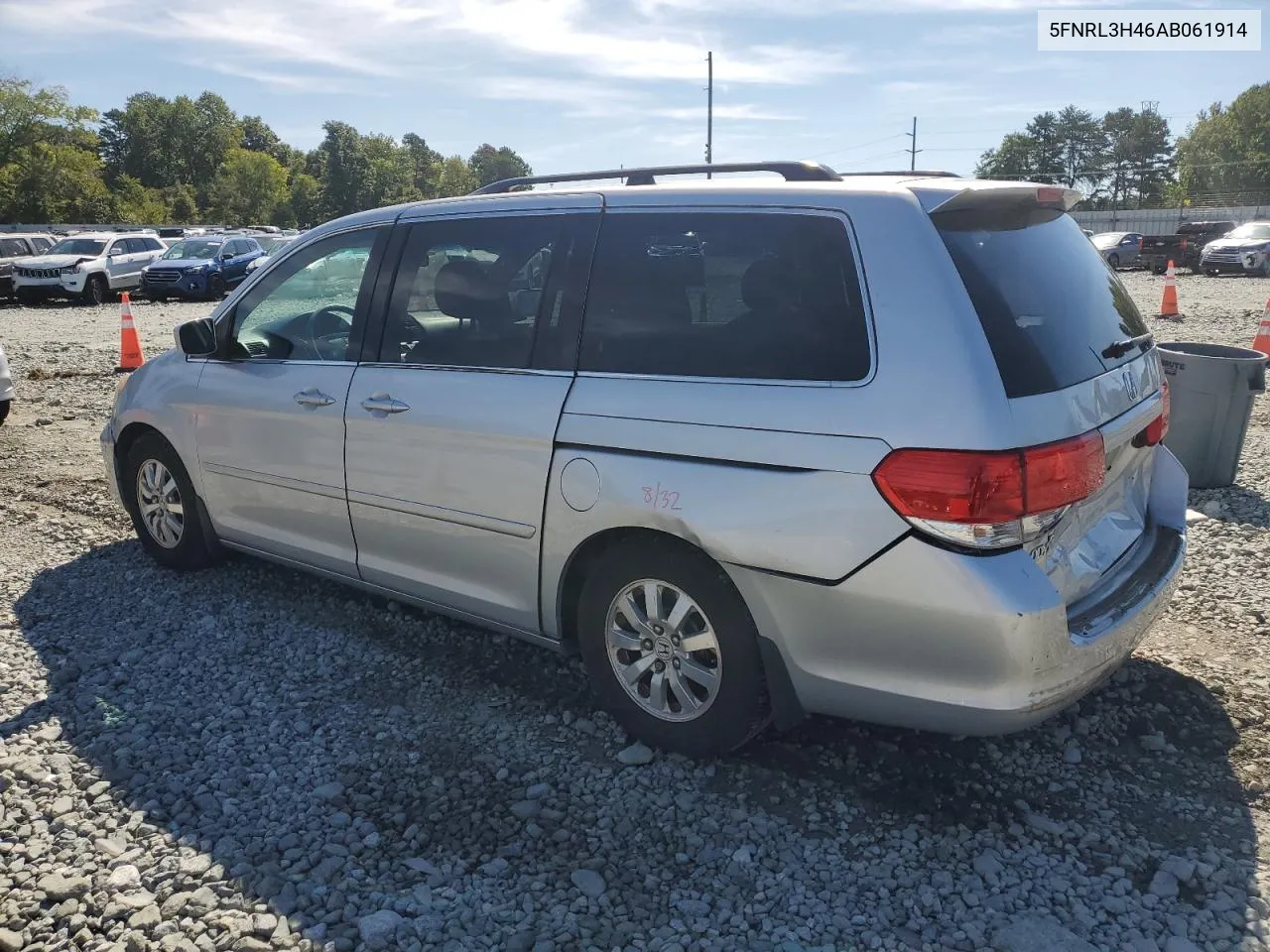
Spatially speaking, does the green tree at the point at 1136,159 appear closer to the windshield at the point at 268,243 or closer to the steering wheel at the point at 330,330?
the windshield at the point at 268,243

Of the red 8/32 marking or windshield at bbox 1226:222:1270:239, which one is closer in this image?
the red 8/32 marking

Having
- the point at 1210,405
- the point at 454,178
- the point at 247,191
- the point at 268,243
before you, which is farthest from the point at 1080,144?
the point at 1210,405

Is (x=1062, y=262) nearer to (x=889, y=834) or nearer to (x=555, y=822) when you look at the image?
(x=889, y=834)

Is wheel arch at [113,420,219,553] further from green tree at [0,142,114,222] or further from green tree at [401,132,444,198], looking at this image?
green tree at [401,132,444,198]

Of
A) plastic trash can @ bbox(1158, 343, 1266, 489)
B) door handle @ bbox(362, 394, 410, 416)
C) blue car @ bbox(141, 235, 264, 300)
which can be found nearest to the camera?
door handle @ bbox(362, 394, 410, 416)

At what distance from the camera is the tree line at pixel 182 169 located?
70.9 meters

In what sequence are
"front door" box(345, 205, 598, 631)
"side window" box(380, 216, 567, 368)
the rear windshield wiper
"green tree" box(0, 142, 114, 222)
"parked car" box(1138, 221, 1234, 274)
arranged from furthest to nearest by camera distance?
"green tree" box(0, 142, 114, 222)
"parked car" box(1138, 221, 1234, 274)
"side window" box(380, 216, 567, 368)
"front door" box(345, 205, 598, 631)
the rear windshield wiper

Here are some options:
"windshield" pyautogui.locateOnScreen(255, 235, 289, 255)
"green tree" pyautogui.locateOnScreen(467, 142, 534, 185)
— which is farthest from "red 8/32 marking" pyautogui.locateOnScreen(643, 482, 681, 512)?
"green tree" pyautogui.locateOnScreen(467, 142, 534, 185)

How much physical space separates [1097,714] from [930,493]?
1.61 meters

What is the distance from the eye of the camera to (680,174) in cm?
382

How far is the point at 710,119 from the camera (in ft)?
174

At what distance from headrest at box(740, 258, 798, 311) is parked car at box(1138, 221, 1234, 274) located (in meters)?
33.8

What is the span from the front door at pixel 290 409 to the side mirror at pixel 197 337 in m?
0.09

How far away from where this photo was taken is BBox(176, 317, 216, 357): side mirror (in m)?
4.86
